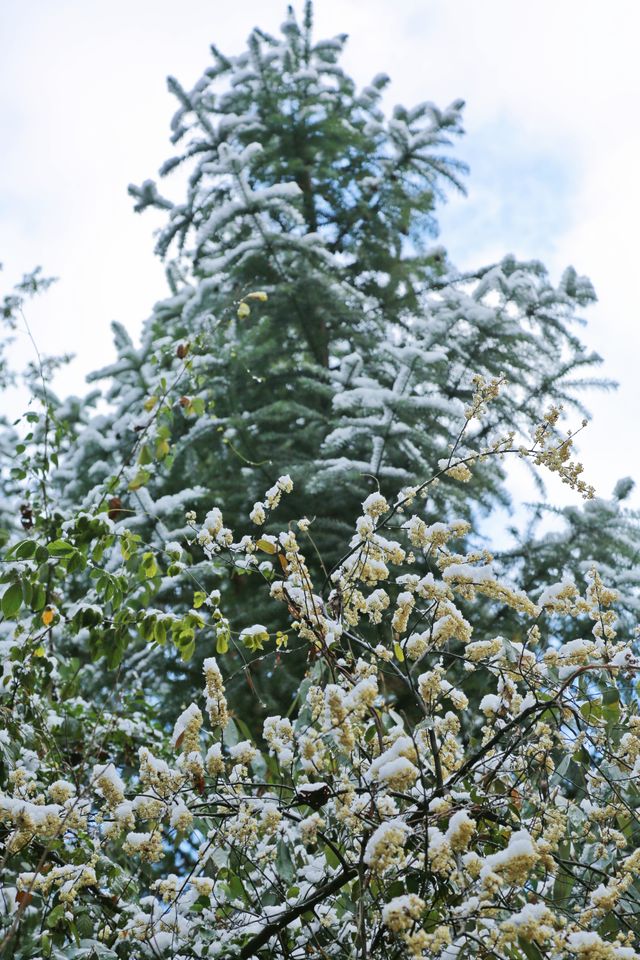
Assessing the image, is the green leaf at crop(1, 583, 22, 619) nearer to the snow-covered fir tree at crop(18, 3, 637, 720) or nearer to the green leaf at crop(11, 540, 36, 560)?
the green leaf at crop(11, 540, 36, 560)

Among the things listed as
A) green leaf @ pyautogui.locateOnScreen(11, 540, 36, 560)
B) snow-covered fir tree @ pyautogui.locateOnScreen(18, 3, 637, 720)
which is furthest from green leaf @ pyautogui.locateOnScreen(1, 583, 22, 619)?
snow-covered fir tree @ pyautogui.locateOnScreen(18, 3, 637, 720)

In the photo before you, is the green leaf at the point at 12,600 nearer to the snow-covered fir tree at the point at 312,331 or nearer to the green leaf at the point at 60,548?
the green leaf at the point at 60,548

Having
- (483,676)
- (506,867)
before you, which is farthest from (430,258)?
(506,867)

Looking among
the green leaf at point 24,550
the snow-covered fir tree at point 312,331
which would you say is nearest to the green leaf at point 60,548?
the green leaf at point 24,550

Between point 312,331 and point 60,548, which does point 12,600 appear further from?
point 312,331

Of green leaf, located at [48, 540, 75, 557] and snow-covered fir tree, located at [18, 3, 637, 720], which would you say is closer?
green leaf, located at [48, 540, 75, 557]

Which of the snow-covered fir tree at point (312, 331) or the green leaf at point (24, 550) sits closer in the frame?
the green leaf at point (24, 550)

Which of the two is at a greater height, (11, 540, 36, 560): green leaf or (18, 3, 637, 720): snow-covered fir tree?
(18, 3, 637, 720): snow-covered fir tree

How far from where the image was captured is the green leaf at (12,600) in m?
1.88

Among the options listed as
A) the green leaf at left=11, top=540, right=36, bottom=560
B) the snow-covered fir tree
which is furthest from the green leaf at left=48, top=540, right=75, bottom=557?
the snow-covered fir tree

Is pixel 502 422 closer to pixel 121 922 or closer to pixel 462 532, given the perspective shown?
pixel 462 532

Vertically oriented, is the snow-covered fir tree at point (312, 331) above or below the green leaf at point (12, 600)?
above

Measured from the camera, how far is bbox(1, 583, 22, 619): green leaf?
74.0 inches

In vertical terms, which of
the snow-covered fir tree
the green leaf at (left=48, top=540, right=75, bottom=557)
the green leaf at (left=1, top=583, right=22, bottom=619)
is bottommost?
the green leaf at (left=1, top=583, right=22, bottom=619)
